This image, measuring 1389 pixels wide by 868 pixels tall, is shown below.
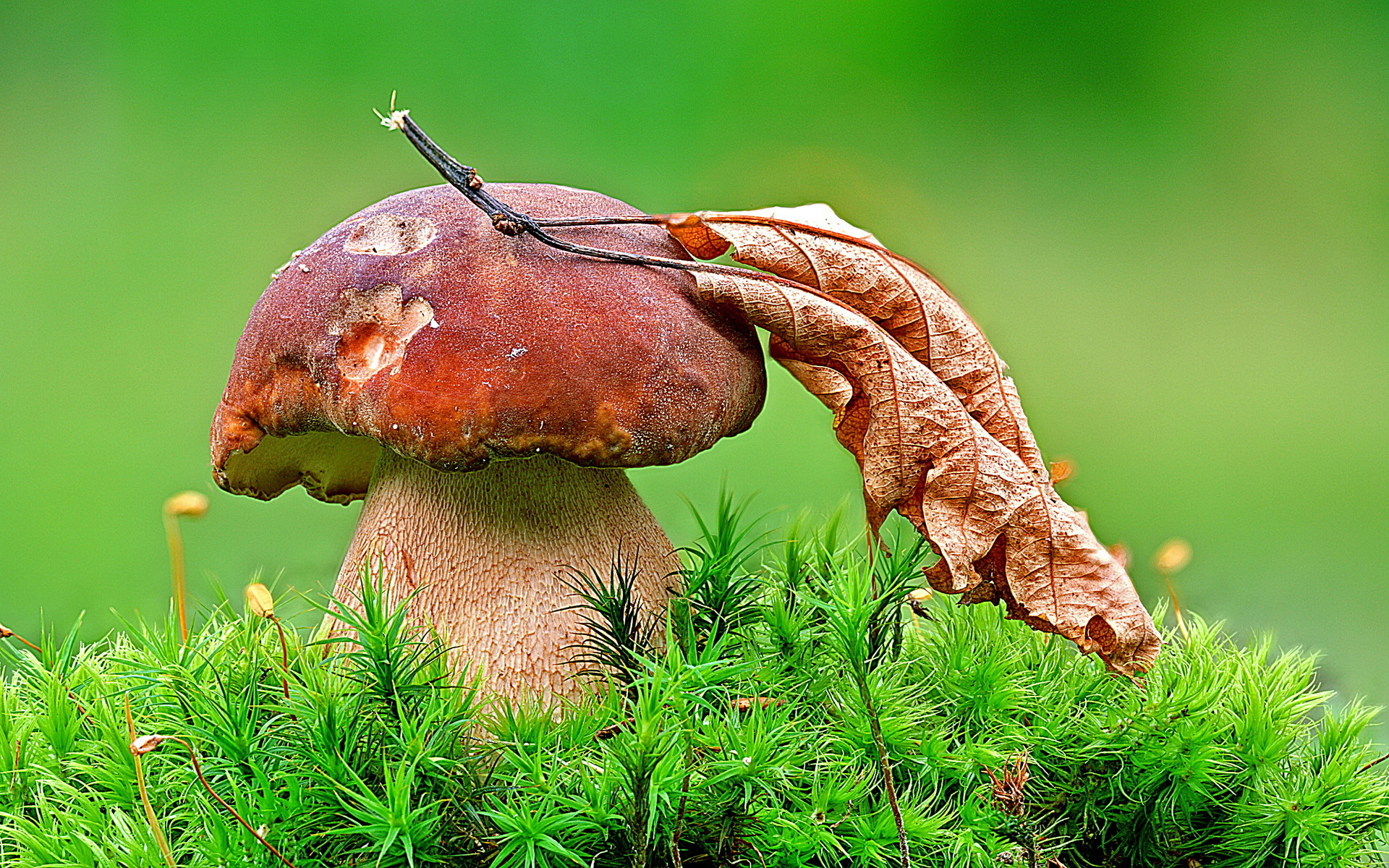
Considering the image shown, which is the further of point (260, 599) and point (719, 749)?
point (260, 599)

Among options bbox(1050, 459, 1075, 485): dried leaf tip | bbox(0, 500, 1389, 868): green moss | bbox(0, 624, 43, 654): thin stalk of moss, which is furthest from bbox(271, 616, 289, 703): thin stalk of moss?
bbox(1050, 459, 1075, 485): dried leaf tip

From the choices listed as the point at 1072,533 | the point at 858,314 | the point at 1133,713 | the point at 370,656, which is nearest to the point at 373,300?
the point at 370,656

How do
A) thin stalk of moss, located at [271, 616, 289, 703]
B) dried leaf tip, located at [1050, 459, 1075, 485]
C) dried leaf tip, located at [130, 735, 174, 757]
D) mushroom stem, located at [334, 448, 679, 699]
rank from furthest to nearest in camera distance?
dried leaf tip, located at [1050, 459, 1075, 485] < mushroom stem, located at [334, 448, 679, 699] < thin stalk of moss, located at [271, 616, 289, 703] < dried leaf tip, located at [130, 735, 174, 757]

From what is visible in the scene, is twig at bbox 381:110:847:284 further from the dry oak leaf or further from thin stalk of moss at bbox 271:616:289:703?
thin stalk of moss at bbox 271:616:289:703

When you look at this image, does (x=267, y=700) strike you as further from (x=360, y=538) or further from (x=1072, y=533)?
(x=1072, y=533)

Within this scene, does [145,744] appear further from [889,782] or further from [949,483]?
[949,483]

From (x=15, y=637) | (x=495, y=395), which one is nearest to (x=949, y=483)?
(x=495, y=395)
